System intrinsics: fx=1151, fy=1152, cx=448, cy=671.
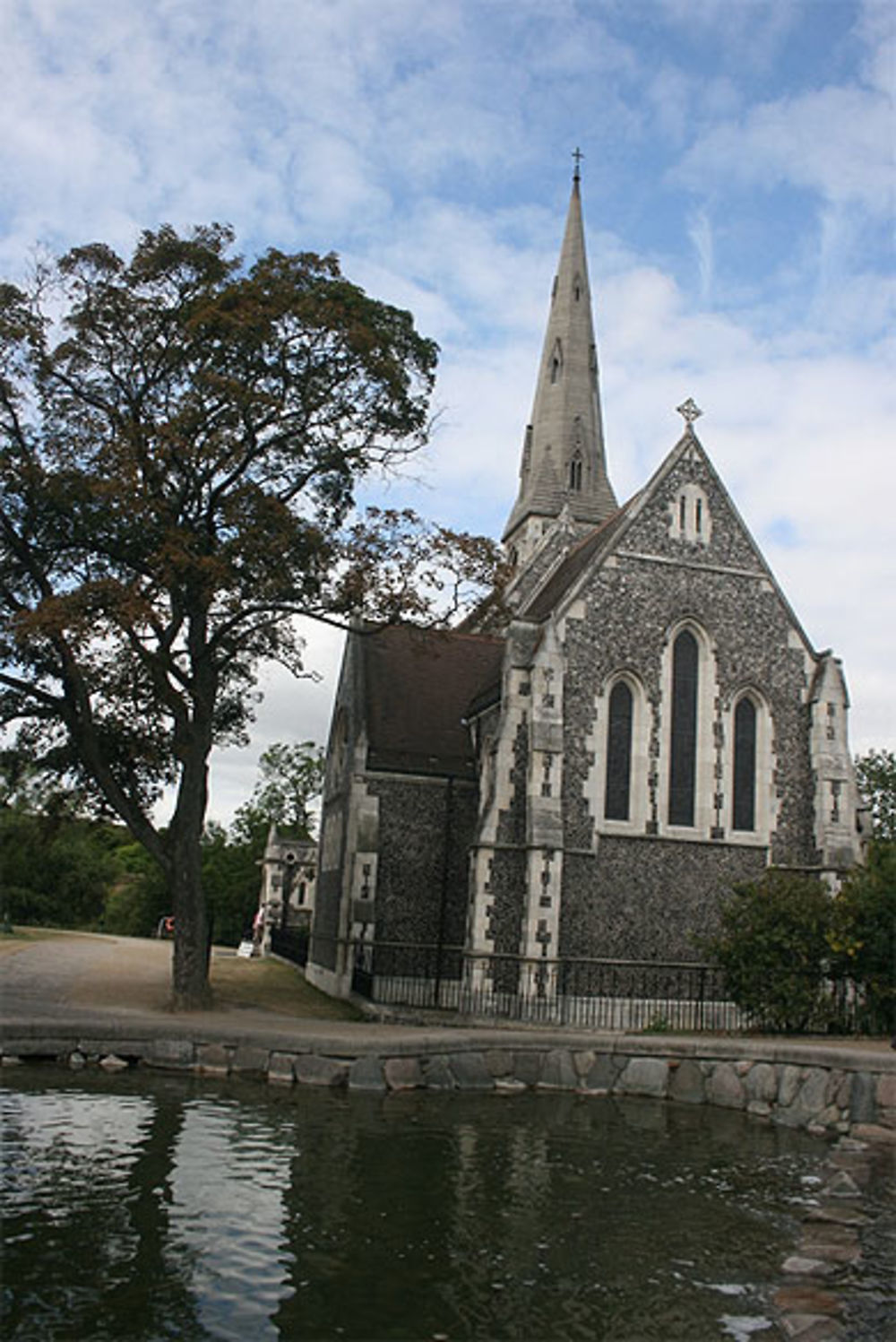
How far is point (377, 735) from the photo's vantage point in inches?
1037

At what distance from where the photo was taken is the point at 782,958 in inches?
744

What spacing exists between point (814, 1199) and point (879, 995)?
9.47 meters

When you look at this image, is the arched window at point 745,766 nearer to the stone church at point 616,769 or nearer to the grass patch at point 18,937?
the stone church at point 616,769

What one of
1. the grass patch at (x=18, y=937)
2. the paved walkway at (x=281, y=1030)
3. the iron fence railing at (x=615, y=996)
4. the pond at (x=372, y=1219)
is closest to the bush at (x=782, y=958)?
the iron fence railing at (x=615, y=996)

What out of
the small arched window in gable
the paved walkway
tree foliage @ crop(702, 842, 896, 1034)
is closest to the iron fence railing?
tree foliage @ crop(702, 842, 896, 1034)

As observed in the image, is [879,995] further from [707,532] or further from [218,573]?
[218,573]

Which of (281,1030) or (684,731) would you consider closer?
(281,1030)

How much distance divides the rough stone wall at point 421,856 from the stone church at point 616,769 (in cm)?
4

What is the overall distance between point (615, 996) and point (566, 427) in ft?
87.3

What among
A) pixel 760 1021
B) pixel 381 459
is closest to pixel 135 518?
pixel 381 459

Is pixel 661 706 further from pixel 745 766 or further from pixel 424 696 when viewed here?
pixel 424 696

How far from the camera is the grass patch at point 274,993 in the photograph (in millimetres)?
21109

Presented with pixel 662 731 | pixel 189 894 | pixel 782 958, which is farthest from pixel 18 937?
pixel 782 958

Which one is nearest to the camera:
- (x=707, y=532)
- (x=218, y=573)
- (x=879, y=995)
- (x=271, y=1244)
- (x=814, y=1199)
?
(x=271, y=1244)
